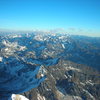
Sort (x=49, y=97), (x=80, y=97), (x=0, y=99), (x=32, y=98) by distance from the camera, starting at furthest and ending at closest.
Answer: (x=80, y=97), (x=49, y=97), (x=32, y=98), (x=0, y=99)

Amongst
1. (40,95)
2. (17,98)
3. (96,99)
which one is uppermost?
(17,98)

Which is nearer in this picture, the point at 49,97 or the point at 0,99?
the point at 0,99

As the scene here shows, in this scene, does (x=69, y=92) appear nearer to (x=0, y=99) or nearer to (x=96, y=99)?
(x=96, y=99)

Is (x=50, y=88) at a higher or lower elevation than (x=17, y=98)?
lower

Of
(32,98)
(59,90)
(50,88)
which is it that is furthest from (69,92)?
(32,98)

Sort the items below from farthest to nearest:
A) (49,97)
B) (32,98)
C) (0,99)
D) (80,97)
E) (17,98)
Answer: (80,97), (49,97), (32,98), (0,99), (17,98)

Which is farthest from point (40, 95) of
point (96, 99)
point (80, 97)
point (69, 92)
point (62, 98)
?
point (96, 99)

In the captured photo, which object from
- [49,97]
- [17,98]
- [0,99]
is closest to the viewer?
[17,98]

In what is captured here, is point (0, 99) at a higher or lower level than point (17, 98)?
lower

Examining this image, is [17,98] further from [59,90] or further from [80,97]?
[80,97]
